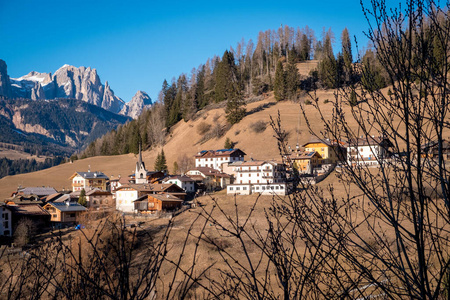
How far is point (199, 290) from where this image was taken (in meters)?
21.1

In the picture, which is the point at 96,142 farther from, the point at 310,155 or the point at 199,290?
the point at 199,290

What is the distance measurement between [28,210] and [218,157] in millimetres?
34082

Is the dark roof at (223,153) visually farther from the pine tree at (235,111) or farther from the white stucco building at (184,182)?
the pine tree at (235,111)

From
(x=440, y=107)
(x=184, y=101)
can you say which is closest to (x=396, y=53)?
(x=440, y=107)

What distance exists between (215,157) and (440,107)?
221 feet

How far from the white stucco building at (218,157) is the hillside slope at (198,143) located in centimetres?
282

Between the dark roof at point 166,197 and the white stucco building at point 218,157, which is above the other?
the white stucco building at point 218,157

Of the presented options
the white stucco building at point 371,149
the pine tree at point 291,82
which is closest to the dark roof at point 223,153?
the pine tree at point 291,82

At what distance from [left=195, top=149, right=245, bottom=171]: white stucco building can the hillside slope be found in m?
2.82

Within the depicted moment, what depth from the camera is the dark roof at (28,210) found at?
42.6 meters

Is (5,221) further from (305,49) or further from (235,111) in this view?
(305,49)

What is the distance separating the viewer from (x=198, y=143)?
300 feet

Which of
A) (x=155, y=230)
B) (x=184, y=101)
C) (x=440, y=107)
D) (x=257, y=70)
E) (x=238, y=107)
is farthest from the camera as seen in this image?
(x=257, y=70)

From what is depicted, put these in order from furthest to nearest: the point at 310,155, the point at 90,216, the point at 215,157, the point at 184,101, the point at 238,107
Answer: the point at 184,101
the point at 238,107
the point at 215,157
the point at 310,155
the point at 90,216
